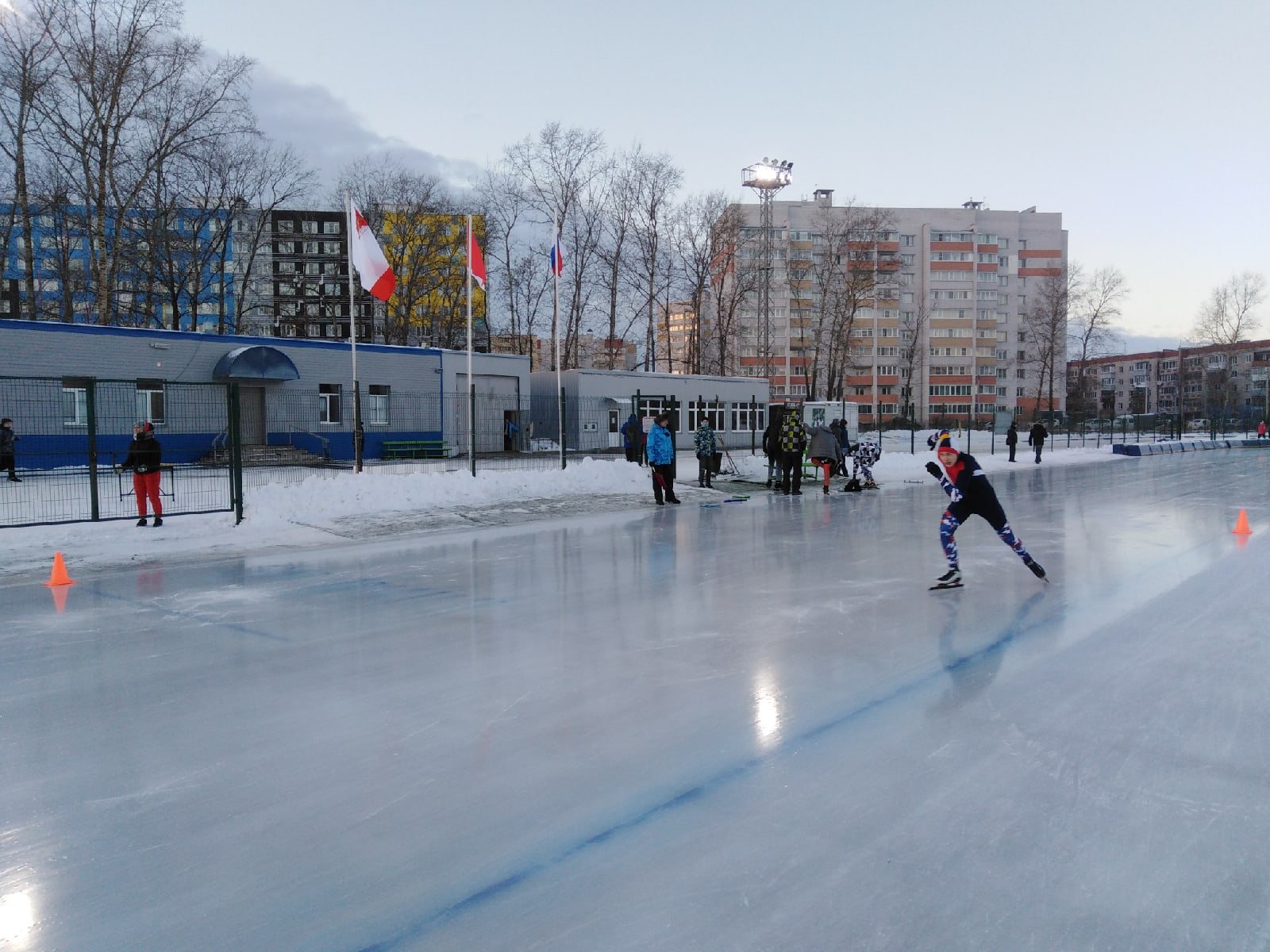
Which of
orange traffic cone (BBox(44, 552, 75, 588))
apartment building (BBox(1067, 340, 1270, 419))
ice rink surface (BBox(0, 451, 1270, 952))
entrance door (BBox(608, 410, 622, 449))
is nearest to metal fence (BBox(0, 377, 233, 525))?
orange traffic cone (BBox(44, 552, 75, 588))

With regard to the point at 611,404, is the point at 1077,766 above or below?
below

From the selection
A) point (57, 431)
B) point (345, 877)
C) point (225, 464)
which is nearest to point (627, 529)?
point (225, 464)

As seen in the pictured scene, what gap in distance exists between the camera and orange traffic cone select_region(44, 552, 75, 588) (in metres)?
9.19

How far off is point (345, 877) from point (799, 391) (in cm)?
10151

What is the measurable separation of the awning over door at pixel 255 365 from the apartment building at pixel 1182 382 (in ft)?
163

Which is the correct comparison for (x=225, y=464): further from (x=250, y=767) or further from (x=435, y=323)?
(x=435, y=323)

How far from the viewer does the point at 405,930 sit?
2.80m

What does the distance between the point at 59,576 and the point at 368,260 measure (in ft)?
34.2

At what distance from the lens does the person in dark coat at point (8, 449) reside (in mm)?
18703

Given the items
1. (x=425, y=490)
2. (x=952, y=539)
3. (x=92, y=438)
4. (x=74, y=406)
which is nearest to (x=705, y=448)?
Answer: (x=425, y=490)

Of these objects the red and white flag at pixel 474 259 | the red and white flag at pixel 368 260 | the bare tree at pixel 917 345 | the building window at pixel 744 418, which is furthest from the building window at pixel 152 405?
the bare tree at pixel 917 345

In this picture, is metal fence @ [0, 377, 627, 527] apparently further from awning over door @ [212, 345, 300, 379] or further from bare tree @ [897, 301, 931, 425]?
bare tree @ [897, 301, 931, 425]

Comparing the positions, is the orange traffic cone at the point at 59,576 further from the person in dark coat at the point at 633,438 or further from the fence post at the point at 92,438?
the person in dark coat at the point at 633,438

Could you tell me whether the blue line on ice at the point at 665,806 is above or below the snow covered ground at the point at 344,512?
below
